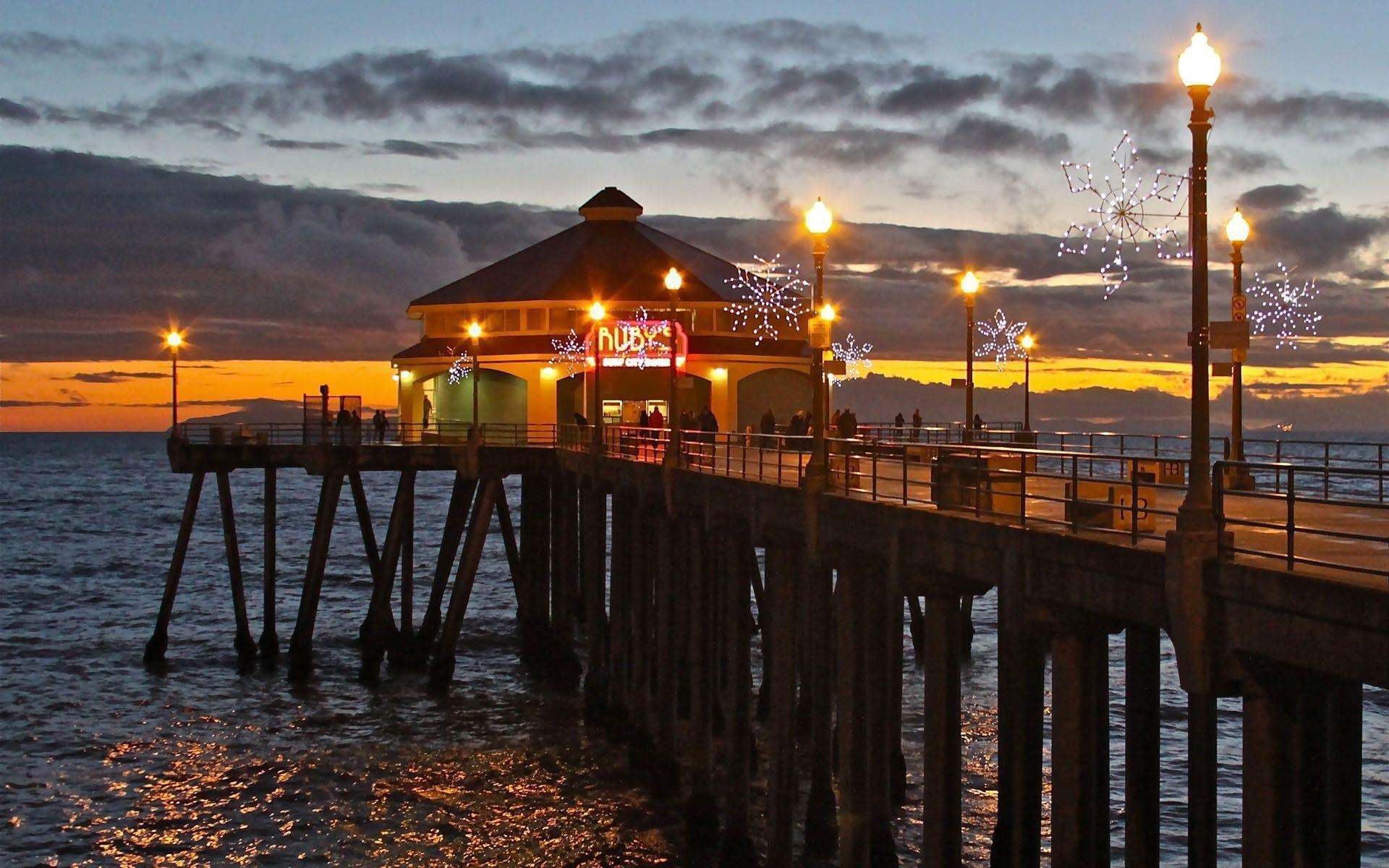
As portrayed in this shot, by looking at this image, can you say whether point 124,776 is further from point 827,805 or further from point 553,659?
point 827,805

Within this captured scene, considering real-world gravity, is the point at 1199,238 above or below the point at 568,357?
below

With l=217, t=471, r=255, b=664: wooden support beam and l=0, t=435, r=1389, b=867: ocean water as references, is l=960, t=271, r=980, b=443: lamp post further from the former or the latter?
l=217, t=471, r=255, b=664: wooden support beam

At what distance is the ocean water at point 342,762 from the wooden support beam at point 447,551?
153cm

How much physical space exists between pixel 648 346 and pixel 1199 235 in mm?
37672

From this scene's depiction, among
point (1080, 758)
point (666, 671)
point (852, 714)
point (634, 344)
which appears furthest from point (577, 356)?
point (1080, 758)

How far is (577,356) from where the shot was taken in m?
52.2

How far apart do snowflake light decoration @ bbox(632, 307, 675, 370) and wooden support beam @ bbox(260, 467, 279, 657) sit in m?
12.1

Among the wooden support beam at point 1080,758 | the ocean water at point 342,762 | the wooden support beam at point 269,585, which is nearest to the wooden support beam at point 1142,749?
the wooden support beam at point 1080,758

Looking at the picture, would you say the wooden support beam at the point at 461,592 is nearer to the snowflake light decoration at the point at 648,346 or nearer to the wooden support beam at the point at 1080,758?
the snowflake light decoration at the point at 648,346

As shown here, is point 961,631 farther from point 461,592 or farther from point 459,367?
point 459,367

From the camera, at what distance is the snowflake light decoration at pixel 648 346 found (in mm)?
48281

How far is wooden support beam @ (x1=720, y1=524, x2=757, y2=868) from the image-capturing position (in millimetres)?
22031

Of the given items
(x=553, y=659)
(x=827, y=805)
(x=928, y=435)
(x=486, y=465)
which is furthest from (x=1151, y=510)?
(x=928, y=435)

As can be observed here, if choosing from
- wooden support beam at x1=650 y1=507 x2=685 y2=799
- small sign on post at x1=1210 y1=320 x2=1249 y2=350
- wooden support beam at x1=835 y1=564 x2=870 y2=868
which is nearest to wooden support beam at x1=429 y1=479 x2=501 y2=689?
wooden support beam at x1=650 y1=507 x2=685 y2=799
